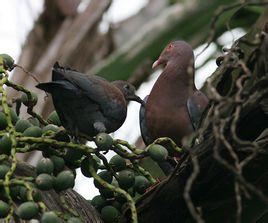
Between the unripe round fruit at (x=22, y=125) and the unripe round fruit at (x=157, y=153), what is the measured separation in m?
0.34

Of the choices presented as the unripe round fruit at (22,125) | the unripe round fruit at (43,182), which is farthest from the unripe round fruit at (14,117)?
the unripe round fruit at (43,182)

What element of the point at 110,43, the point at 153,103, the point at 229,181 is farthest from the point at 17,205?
the point at 110,43

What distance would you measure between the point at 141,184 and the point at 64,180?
279mm

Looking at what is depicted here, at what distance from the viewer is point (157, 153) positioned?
82.7 inches

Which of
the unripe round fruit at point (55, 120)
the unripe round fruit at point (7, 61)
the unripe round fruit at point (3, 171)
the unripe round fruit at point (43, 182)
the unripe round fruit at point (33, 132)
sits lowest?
the unripe round fruit at point (43, 182)

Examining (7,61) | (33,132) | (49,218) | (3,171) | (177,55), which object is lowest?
(49,218)

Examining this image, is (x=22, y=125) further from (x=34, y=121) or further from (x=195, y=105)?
(x=195, y=105)

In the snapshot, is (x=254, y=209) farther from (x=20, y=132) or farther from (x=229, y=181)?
(x=20, y=132)

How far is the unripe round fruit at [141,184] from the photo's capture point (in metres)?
2.25

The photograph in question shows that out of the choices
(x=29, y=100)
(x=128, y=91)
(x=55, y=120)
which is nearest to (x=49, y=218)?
(x=29, y=100)

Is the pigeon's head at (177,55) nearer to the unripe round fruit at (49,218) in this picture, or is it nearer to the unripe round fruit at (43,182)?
the unripe round fruit at (43,182)

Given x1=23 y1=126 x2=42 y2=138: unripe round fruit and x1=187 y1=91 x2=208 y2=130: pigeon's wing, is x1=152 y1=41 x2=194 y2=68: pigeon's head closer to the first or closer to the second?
x1=187 y1=91 x2=208 y2=130: pigeon's wing

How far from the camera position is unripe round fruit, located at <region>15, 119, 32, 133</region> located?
2.19 metres

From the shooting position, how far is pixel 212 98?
1.68m
